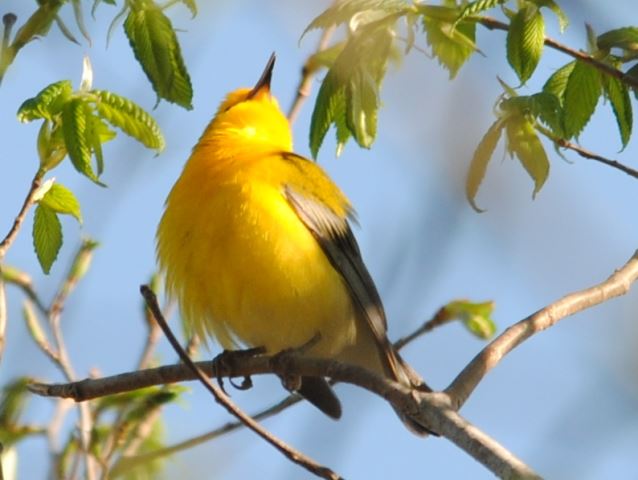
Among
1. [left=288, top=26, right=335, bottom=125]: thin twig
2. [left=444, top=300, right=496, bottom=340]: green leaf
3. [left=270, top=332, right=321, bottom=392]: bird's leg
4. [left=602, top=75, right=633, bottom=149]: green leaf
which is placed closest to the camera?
[left=602, top=75, right=633, bottom=149]: green leaf

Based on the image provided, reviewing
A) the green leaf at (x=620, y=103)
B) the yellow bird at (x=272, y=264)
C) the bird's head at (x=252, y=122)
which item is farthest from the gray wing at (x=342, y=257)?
the green leaf at (x=620, y=103)

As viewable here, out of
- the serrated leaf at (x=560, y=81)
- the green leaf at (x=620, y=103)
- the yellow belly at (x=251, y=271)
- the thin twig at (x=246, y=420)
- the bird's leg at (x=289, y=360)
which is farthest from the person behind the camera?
the yellow belly at (x=251, y=271)

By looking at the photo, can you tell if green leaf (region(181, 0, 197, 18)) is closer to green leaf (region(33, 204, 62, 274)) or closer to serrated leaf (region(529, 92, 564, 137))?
green leaf (region(33, 204, 62, 274))

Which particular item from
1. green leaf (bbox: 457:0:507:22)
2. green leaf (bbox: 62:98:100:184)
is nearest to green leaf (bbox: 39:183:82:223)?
green leaf (bbox: 62:98:100:184)

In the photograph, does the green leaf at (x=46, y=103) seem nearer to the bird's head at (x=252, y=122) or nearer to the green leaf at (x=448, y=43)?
the green leaf at (x=448, y=43)

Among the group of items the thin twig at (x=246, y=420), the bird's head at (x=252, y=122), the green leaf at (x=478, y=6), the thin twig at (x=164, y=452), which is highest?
the green leaf at (x=478, y=6)

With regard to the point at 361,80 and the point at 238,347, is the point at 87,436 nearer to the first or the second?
the point at 238,347

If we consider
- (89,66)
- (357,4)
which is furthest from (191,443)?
(357,4)

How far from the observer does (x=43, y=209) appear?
12.1 feet

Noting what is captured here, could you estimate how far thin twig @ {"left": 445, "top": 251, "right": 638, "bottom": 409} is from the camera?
3.21 meters

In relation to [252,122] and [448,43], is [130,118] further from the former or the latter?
[252,122]

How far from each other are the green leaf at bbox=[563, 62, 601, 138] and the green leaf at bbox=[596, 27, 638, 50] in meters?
0.09

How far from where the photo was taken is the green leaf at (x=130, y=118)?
3654 mm

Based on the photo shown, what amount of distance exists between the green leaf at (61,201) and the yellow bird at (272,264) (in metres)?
1.05
